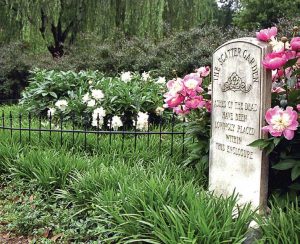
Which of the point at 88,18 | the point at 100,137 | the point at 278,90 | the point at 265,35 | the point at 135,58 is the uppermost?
the point at 88,18

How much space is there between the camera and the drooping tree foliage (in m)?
13.7

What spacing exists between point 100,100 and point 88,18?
9.14 m

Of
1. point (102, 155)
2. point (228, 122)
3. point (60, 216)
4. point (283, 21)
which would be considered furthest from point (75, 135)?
point (283, 21)

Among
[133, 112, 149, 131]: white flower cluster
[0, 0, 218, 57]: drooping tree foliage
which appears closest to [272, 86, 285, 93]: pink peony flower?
[133, 112, 149, 131]: white flower cluster

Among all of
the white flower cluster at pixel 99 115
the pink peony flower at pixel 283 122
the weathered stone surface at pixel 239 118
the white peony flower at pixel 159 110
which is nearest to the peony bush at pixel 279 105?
the pink peony flower at pixel 283 122

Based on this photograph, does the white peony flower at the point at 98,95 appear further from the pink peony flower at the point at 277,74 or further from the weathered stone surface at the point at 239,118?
the pink peony flower at the point at 277,74

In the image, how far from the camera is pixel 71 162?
4.39 meters

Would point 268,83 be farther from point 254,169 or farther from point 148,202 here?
point 148,202

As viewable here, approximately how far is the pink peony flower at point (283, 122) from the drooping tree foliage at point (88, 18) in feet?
33.9

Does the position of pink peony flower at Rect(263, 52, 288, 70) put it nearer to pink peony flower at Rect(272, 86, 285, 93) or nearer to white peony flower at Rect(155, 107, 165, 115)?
pink peony flower at Rect(272, 86, 285, 93)

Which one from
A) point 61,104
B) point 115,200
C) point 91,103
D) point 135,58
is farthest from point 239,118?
point 135,58

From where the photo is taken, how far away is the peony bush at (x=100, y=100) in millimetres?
5957

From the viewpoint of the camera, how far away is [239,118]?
349 centimetres

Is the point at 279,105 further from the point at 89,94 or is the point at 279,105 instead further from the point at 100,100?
the point at 89,94
